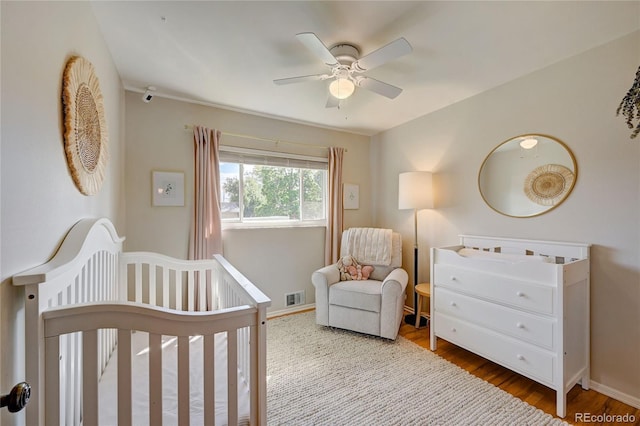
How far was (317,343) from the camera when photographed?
250 cm

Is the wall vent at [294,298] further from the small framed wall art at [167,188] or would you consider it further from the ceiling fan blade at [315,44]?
the ceiling fan blade at [315,44]

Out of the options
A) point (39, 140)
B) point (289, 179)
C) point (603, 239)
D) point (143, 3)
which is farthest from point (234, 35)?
point (603, 239)

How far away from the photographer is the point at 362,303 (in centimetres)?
257

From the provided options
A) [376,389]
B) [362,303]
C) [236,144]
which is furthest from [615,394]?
[236,144]

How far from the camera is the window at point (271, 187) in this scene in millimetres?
2990

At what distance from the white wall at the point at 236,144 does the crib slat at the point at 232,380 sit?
6.40ft

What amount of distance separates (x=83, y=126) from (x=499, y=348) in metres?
2.87

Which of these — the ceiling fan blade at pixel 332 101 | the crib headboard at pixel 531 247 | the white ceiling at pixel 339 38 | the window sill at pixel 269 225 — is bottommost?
the crib headboard at pixel 531 247

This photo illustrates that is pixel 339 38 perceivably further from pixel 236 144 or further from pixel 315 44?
pixel 236 144

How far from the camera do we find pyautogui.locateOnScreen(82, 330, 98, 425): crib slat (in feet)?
2.90

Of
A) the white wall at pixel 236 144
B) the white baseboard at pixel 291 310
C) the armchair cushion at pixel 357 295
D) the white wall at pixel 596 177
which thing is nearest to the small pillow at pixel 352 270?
the armchair cushion at pixel 357 295

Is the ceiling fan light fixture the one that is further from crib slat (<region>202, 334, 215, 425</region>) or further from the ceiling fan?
crib slat (<region>202, 334, 215, 425</region>)

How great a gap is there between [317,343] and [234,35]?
2.53m

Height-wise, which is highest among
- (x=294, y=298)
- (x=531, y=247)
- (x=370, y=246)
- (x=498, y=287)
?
(x=531, y=247)
